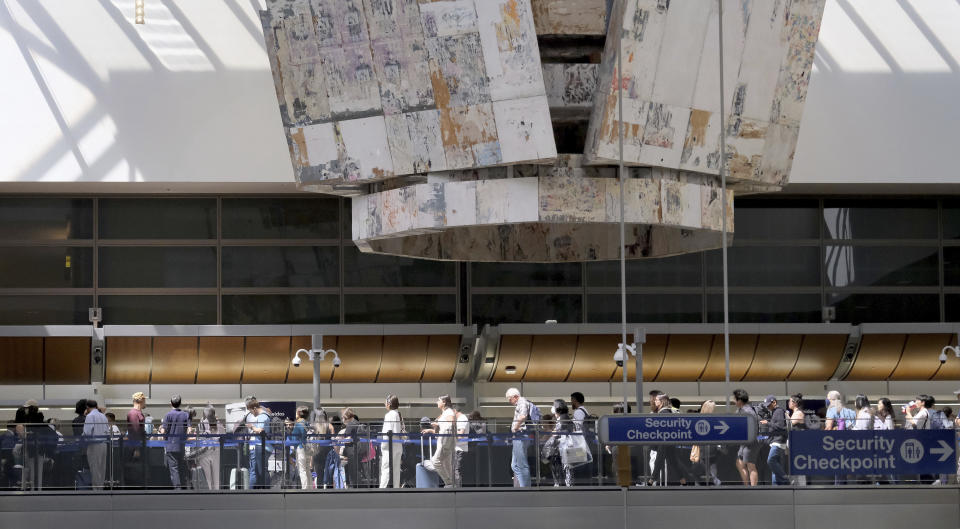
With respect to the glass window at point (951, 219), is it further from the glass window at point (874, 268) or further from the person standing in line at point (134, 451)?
the person standing in line at point (134, 451)

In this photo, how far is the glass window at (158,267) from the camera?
33375 mm

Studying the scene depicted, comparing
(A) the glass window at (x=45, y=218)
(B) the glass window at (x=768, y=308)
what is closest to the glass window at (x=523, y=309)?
(B) the glass window at (x=768, y=308)

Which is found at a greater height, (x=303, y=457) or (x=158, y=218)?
(x=158, y=218)

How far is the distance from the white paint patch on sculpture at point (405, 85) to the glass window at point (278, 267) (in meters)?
13.2

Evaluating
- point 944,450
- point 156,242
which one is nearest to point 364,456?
point 944,450

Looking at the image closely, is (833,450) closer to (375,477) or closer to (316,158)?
(375,477)

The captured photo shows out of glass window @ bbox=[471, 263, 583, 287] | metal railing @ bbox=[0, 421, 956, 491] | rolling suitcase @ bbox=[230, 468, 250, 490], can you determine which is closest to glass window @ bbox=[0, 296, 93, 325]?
glass window @ bbox=[471, 263, 583, 287]

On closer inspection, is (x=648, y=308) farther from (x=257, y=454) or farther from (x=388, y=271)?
(x=257, y=454)

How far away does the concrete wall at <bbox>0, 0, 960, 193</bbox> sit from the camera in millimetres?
30672

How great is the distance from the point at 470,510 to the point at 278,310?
15.6 meters

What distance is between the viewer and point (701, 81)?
1955 centimetres

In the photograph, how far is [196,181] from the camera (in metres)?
31.0

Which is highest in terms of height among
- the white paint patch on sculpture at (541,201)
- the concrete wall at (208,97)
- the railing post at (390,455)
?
the concrete wall at (208,97)

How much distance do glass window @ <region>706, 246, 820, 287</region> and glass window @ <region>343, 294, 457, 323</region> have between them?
7.38 metres
